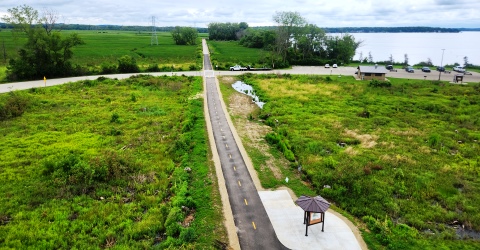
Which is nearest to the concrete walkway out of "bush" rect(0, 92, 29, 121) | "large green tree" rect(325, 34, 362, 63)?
"bush" rect(0, 92, 29, 121)

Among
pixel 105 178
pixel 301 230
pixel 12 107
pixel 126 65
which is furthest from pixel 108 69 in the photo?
pixel 301 230

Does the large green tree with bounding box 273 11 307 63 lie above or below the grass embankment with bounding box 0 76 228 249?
above

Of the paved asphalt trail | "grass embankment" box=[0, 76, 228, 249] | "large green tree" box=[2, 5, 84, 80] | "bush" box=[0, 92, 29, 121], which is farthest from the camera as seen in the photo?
"large green tree" box=[2, 5, 84, 80]

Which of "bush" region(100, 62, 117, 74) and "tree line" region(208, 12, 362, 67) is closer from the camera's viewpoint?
"bush" region(100, 62, 117, 74)

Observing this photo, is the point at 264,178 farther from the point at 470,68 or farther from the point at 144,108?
the point at 470,68

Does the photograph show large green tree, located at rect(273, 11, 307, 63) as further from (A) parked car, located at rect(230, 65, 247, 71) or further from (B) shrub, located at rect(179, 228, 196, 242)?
(B) shrub, located at rect(179, 228, 196, 242)

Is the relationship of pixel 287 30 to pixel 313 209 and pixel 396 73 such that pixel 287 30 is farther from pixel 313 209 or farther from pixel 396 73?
pixel 313 209

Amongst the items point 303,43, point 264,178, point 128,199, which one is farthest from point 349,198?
point 303,43

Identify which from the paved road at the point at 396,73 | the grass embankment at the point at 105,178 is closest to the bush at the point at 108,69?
the paved road at the point at 396,73

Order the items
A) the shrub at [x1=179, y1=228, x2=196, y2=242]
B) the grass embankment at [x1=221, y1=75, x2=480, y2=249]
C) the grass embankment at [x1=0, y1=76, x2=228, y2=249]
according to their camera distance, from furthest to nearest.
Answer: the grass embankment at [x1=221, y1=75, x2=480, y2=249] → the grass embankment at [x1=0, y1=76, x2=228, y2=249] → the shrub at [x1=179, y1=228, x2=196, y2=242]
